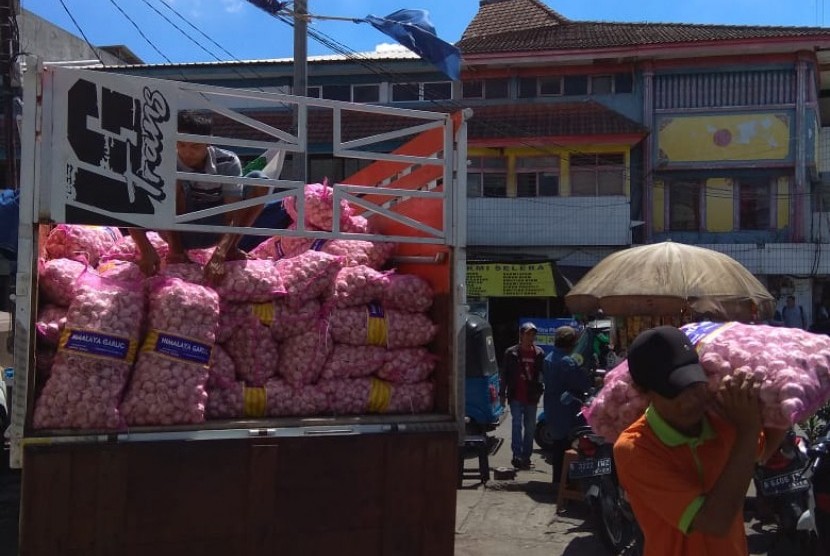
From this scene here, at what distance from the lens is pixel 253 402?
4332 mm

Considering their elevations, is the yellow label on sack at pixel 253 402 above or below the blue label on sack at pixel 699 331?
below

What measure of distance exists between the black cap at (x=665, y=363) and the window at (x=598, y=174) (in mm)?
19843

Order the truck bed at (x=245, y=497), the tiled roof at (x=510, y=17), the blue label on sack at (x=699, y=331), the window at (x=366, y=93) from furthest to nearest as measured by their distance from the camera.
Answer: the tiled roof at (x=510, y=17), the window at (x=366, y=93), the truck bed at (x=245, y=497), the blue label on sack at (x=699, y=331)

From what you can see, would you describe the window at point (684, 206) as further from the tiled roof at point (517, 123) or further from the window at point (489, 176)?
the window at point (489, 176)

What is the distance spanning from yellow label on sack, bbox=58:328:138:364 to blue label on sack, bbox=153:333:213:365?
17 centimetres

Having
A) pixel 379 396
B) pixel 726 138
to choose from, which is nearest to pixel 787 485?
pixel 379 396

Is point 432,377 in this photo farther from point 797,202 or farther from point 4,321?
point 797,202

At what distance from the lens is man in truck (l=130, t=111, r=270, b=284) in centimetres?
450

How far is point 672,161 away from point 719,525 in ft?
68.4

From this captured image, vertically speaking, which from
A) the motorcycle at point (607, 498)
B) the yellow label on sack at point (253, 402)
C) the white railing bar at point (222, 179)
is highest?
the white railing bar at point (222, 179)

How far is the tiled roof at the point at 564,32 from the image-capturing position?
21953mm

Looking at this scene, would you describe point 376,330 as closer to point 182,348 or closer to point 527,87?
point 182,348

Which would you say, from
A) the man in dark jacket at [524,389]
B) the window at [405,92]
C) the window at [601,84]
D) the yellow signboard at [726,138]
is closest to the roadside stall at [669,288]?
the man in dark jacket at [524,389]

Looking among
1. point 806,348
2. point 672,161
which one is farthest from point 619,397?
point 672,161
